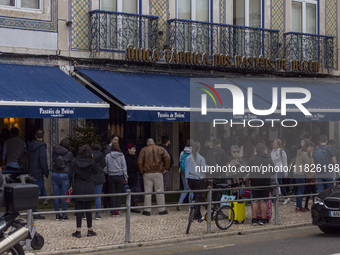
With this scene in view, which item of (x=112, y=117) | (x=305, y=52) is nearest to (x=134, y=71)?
(x=112, y=117)

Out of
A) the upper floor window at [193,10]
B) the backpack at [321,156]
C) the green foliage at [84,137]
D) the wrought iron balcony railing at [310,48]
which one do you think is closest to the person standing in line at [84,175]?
the green foliage at [84,137]

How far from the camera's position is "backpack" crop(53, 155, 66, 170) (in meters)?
15.6

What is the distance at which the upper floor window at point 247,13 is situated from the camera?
23141 mm

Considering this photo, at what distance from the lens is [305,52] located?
24156mm

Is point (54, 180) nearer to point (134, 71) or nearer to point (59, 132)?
point (59, 132)

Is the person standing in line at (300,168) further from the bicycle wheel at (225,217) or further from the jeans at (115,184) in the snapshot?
the jeans at (115,184)

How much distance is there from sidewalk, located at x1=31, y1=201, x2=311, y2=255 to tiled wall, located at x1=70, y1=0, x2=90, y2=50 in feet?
16.5

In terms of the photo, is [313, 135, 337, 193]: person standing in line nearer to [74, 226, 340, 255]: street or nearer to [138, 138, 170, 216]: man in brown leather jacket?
[74, 226, 340, 255]: street

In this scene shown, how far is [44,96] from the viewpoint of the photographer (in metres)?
16.7

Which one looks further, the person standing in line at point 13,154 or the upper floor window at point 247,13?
the upper floor window at point 247,13

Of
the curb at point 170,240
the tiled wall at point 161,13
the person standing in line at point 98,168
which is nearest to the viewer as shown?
the curb at point 170,240

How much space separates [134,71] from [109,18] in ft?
5.33

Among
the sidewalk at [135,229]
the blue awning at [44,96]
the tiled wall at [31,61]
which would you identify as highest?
the tiled wall at [31,61]

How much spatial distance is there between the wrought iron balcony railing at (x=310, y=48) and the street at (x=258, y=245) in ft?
33.5
